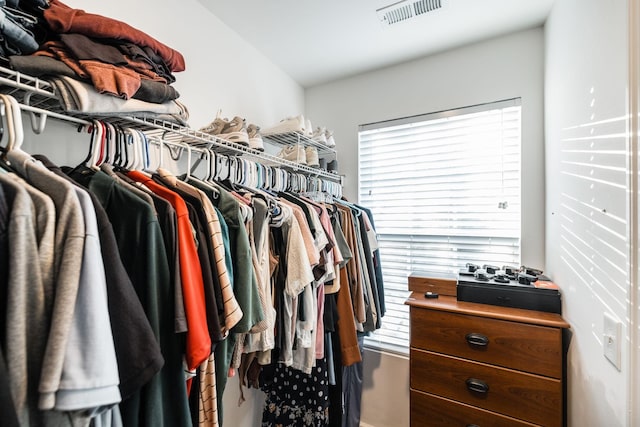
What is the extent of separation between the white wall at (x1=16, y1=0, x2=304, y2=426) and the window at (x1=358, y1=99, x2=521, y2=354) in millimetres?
770

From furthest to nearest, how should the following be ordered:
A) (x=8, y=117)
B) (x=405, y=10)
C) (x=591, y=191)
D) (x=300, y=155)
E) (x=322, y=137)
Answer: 1. (x=322, y=137)
2. (x=300, y=155)
3. (x=405, y=10)
4. (x=591, y=191)
5. (x=8, y=117)

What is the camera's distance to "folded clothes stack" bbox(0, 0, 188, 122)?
2.26 feet

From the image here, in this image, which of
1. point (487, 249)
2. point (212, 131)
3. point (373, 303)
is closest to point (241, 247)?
point (212, 131)

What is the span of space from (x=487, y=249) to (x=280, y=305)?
132 centimetres

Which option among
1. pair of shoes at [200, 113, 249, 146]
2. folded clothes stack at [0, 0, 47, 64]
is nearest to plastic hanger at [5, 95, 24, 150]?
folded clothes stack at [0, 0, 47, 64]

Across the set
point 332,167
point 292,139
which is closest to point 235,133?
point 292,139

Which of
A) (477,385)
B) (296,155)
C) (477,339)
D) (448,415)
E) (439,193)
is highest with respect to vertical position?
(296,155)

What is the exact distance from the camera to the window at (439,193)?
5.69 ft

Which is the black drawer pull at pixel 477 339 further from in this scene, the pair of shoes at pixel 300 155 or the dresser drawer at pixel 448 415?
the pair of shoes at pixel 300 155

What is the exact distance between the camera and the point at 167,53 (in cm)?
96

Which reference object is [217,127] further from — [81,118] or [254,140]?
[81,118]

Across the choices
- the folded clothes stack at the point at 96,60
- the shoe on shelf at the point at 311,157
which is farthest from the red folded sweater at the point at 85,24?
the shoe on shelf at the point at 311,157

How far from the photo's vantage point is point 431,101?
6.32 feet

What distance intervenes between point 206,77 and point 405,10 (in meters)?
1.08
